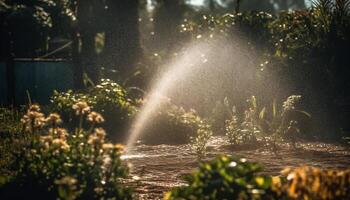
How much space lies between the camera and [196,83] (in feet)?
52.1

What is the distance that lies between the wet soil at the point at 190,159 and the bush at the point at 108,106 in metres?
1.36

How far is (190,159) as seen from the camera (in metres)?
9.27

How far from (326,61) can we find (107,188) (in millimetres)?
10016

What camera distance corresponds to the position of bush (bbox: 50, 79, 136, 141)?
12.2 m

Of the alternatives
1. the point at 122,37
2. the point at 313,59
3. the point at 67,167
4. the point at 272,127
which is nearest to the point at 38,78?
the point at 122,37

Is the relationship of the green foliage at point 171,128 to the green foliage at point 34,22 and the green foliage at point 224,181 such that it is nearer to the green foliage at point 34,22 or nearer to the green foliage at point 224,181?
the green foliage at point 224,181

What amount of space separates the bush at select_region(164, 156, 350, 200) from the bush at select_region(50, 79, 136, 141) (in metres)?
7.85

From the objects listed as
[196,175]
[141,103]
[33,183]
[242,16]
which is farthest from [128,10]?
[196,175]

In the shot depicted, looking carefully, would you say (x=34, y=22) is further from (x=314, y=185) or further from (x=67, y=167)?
(x=314, y=185)

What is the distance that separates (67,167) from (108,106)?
7.51 m

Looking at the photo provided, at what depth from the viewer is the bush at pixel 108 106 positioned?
40.0ft

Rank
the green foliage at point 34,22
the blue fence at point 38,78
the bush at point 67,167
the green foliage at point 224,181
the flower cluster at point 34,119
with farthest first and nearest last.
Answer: the green foliage at point 34,22, the blue fence at point 38,78, the flower cluster at point 34,119, the bush at point 67,167, the green foliage at point 224,181

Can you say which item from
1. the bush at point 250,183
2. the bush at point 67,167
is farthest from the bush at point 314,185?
the bush at point 67,167

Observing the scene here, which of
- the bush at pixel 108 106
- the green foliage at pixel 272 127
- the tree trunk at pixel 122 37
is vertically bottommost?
the green foliage at pixel 272 127
